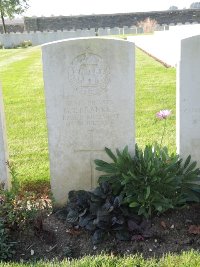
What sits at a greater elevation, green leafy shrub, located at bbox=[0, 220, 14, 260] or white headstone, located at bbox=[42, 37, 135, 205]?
white headstone, located at bbox=[42, 37, 135, 205]

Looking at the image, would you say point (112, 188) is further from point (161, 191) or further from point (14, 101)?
point (14, 101)

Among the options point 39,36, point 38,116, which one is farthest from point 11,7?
point 38,116

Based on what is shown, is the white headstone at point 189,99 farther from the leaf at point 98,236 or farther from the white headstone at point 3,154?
the white headstone at point 3,154

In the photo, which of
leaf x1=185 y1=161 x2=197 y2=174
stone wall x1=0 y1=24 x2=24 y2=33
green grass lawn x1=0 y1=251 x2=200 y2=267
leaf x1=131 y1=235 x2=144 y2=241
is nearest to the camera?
green grass lawn x1=0 y1=251 x2=200 y2=267

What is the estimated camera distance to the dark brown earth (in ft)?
10.6

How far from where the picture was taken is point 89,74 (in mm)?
3678

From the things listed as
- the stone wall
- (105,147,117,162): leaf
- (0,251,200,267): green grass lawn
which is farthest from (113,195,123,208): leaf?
the stone wall

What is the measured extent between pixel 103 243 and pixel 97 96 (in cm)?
133

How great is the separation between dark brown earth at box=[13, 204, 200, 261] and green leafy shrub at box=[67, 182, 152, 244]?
0.07m

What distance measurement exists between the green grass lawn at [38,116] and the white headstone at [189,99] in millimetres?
1142

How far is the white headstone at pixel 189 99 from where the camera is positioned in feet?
11.9

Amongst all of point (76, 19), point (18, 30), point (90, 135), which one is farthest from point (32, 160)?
point (18, 30)

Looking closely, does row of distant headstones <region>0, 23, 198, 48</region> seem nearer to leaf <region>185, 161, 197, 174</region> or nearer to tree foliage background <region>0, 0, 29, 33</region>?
tree foliage background <region>0, 0, 29, 33</region>

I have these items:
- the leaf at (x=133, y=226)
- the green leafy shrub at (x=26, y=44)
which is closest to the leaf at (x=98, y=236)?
the leaf at (x=133, y=226)
